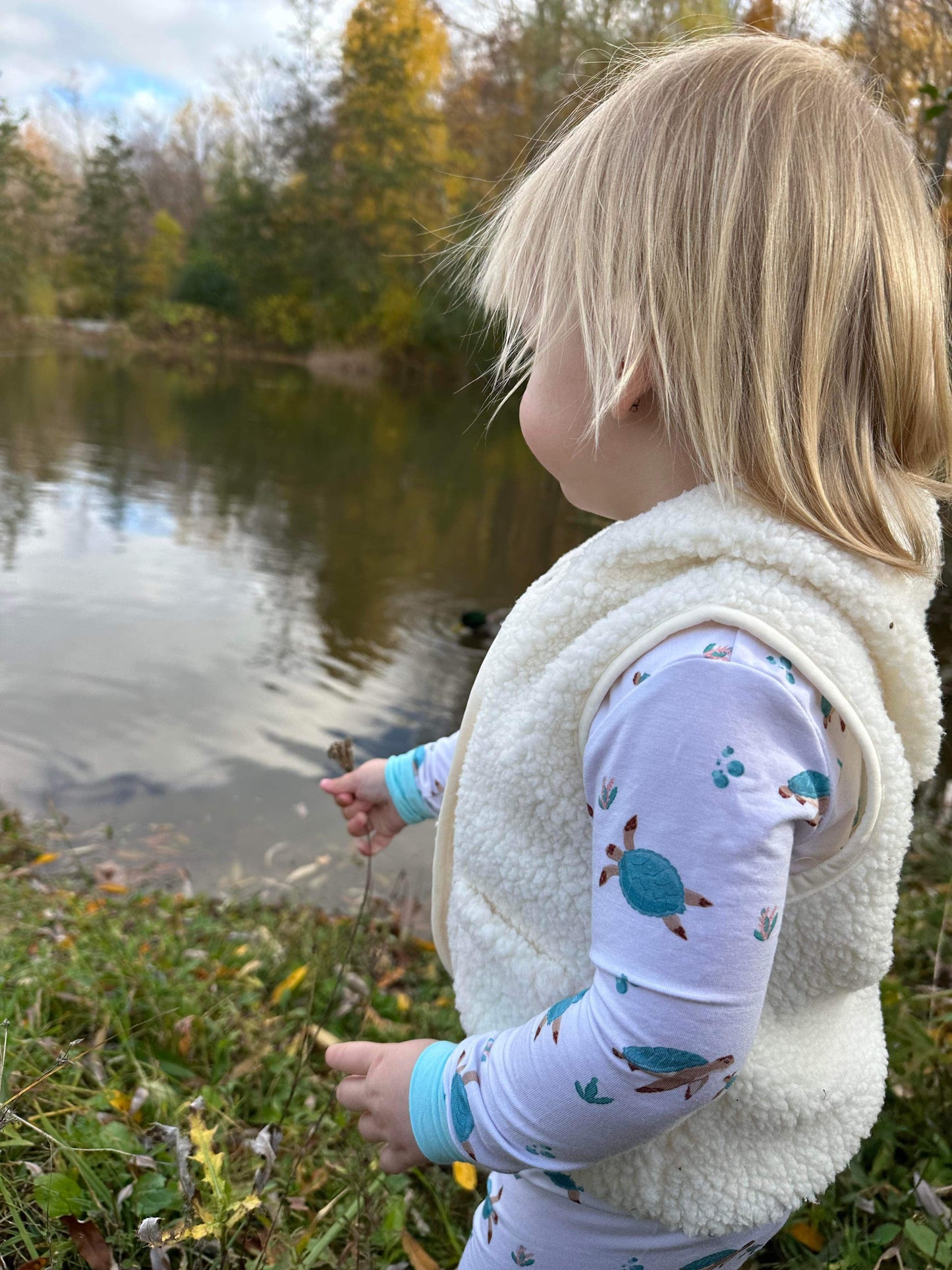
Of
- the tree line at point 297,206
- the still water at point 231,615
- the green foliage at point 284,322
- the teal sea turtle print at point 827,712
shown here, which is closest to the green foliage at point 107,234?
the tree line at point 297,206

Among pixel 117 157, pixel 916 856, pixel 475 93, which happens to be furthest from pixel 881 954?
pixel 117 157

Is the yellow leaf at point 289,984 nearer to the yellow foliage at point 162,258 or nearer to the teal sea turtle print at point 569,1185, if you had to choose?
the teal sea turtle print at point 569,1185

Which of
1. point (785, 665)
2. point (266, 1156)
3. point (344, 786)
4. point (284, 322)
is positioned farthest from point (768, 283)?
point (284, 322)

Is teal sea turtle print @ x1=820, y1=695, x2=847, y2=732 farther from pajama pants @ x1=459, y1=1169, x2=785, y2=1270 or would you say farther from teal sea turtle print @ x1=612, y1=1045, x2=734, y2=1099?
pajama pants @ x1=459, y1=1169, x2=785, y2=1270

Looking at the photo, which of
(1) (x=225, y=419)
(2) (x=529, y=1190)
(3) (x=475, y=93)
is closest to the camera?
(2) (x=529, y=1190)

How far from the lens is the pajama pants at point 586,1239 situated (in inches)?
37.1

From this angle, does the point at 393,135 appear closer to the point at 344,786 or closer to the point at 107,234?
the point at 107,234

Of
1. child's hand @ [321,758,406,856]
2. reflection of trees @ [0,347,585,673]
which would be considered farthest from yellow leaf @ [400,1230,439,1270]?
reflection of trees @ [0,347,585,673]

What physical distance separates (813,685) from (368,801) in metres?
0.83

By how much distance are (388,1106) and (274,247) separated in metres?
31.4

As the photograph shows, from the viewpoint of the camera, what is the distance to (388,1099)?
908 mm

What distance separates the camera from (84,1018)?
5.74ft

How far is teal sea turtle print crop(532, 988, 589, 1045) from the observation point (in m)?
0.81

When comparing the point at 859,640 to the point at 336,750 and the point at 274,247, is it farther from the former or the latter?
the point at 274,247
